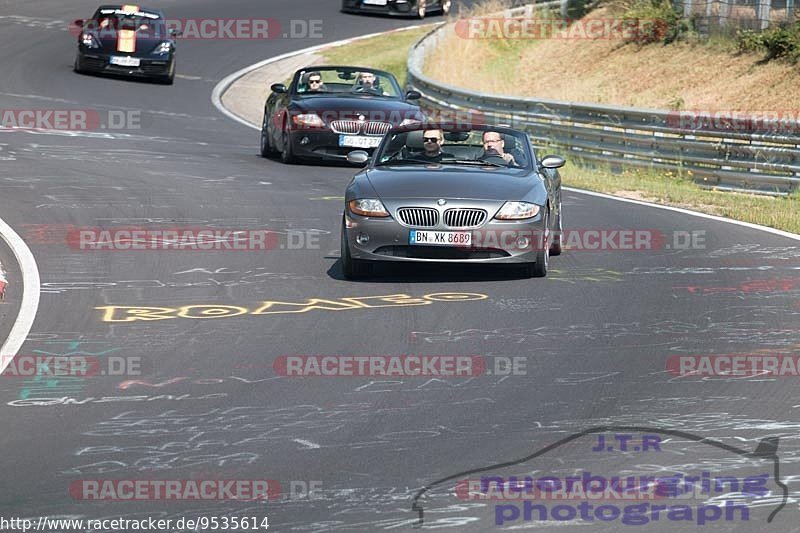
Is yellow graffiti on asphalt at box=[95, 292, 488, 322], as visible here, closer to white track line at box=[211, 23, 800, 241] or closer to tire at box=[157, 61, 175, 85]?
white track line at box=[211, 23, 800, 241]

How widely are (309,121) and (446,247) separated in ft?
31.4

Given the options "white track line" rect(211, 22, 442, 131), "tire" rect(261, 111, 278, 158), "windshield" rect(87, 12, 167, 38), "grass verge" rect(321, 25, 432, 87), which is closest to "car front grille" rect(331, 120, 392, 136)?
"tire" rect(261, 111, 278, 158)

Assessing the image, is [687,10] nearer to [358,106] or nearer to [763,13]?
Answer: [763,13]

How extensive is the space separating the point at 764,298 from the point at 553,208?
7.78ft

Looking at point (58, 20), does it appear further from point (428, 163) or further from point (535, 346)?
point (535, 346)

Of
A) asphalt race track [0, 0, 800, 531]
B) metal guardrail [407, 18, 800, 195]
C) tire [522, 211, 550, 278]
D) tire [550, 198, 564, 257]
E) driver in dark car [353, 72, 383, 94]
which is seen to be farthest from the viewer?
driver in dark car [353, 72, 383, 94]

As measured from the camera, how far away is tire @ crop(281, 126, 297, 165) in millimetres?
21859

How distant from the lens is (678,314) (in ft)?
36.4

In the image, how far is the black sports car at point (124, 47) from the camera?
3272 cm

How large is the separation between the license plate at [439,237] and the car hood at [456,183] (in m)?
0.32

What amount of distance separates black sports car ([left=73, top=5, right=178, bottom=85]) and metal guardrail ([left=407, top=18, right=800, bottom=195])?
870 cm

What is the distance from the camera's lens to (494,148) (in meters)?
13.8

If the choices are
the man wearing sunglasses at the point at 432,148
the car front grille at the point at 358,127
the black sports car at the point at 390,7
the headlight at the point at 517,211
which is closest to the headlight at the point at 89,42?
the car front grille at the point at 358,127

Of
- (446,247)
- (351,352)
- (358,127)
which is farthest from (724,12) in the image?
(351,352)
